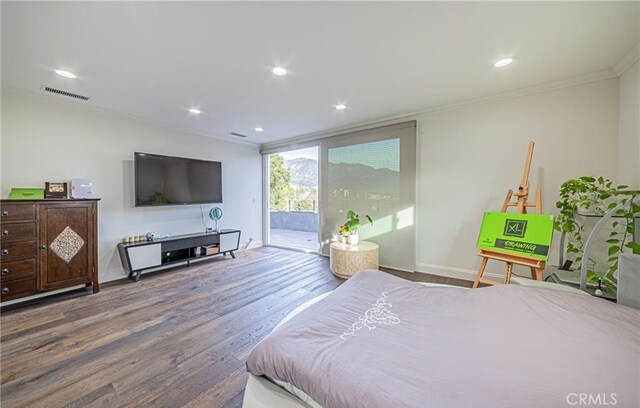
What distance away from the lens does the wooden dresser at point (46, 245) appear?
252 centimetres

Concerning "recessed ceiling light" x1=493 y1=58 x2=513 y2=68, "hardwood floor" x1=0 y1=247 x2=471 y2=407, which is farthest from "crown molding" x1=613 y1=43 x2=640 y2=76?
"hardwood floor" x1=0 y1=247 x2=471 y2=407

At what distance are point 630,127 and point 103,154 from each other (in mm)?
6162

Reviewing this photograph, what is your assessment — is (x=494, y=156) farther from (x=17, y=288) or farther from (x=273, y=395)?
(x=17, y=288)

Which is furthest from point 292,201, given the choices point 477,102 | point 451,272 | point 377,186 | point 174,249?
point 477,102

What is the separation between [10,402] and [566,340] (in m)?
3.02

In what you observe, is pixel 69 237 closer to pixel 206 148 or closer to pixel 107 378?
pixel 107 378

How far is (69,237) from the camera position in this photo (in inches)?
114

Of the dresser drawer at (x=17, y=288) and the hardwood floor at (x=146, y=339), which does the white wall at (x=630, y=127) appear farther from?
the dresser drawer at (x=17, y=288)

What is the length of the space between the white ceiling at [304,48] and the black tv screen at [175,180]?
96 cm

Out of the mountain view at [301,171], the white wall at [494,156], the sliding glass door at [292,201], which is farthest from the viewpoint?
the sliding glass door at [292,201]

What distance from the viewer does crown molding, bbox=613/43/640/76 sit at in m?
2.11

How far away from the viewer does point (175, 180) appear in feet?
13.4

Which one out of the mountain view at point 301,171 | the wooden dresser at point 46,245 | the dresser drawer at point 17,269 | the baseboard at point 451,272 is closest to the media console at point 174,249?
the wooden dresser at point 46,245

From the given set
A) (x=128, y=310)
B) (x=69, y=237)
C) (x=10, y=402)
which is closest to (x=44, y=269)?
(x=69, y=237)
